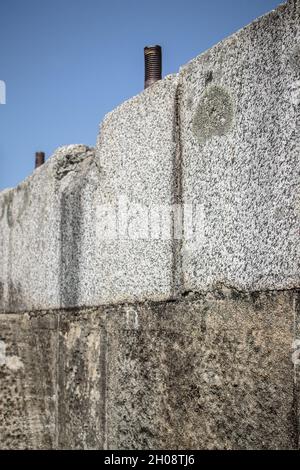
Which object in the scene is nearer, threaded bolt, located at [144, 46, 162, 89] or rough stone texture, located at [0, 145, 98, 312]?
A: threaded bolt, located at [144, 46, 162, 89]

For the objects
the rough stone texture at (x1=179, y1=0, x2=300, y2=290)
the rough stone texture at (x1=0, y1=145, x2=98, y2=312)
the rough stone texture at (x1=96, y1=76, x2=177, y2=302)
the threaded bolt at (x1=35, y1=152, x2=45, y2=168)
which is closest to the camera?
the rough stone texture at (x1=179, y1=0, x2=300, y2=290)

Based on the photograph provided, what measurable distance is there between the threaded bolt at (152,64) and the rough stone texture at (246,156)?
0.34 m

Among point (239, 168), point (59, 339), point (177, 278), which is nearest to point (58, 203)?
point (59, 339)

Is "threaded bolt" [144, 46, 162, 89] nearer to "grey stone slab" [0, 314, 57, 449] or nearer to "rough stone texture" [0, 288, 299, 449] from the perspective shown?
"rough stone texture" [0, 288, 299, 449]

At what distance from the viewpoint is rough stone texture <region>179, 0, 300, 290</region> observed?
4.81 feet

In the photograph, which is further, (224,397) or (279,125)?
(224,397)

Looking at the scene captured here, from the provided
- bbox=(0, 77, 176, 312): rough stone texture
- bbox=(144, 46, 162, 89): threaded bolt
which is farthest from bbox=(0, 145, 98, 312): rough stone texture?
bbox=(144, 46, 162, 89): threaded bolt

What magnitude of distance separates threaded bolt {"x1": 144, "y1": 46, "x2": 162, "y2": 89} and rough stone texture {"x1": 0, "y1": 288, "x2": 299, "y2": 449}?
0.87 m

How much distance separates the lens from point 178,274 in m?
1.88

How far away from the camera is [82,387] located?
2.37 meters

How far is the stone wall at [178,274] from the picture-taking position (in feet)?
4.89

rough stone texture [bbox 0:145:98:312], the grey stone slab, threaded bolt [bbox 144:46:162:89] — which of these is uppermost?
threaded bolt [bbox 144:46:162:89]

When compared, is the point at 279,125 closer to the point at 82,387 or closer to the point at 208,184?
the point at 208,184

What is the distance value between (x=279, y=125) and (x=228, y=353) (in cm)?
64
